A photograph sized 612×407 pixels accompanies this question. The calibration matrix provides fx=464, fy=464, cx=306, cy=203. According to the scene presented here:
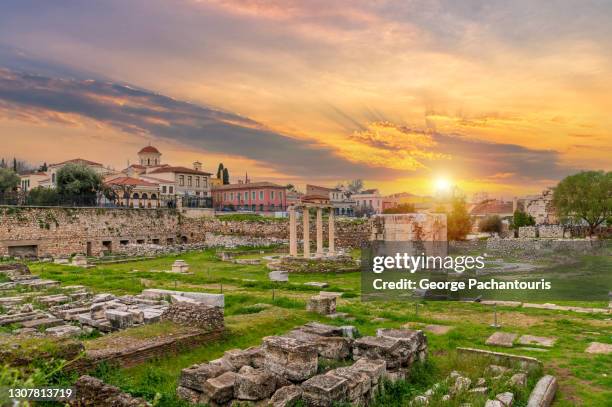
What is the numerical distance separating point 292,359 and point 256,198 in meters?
66.9

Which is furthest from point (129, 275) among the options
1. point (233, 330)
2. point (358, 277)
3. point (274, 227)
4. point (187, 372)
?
point (274, 227)

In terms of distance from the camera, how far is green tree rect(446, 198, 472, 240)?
199 feet

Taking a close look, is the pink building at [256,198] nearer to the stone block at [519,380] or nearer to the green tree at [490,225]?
the green tree at [490,225]

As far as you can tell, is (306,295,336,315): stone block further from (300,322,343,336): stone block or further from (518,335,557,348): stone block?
(518,335,557,348): stone block

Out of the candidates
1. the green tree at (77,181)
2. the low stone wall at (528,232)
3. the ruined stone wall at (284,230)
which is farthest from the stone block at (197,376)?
the low stone wall at (528,232)

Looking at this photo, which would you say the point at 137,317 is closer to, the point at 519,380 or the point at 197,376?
the point at 197,376

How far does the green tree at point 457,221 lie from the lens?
199ft

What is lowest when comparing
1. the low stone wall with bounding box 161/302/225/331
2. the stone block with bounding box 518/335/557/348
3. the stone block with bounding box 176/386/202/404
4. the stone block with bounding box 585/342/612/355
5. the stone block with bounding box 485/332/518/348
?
the stone block with bounding box 585/342/612/355

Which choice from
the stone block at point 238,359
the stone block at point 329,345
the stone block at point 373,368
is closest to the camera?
the stone block at point 373,368

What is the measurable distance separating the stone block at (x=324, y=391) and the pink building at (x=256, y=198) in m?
63.7

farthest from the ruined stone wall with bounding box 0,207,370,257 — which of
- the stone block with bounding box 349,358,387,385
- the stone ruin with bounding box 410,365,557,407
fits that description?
the stone ruin with bounding box 410,365,557,407

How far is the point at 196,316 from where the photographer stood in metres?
11.4

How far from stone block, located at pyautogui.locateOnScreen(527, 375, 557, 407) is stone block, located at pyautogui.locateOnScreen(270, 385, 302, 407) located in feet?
12.7

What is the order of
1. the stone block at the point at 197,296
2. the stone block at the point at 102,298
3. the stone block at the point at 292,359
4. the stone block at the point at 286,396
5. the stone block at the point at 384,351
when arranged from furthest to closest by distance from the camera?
the stone block at the point at 102,298 < the stone block at the point at 197,296 < the stone block at the point at 384,351 < the stone block at the point at 292,359 < the stone block at the point at 286,396
